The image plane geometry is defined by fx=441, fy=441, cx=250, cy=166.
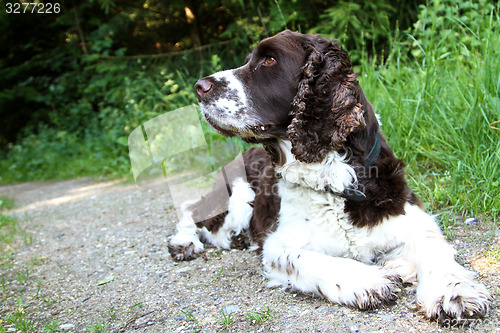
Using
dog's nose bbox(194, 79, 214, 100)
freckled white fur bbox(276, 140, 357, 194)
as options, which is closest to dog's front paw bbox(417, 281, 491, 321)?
freckled white fur bbox(276, 140, 357, 194)

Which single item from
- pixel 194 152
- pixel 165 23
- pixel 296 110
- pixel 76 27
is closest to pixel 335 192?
pixel 296 110

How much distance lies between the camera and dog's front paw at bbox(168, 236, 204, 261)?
3.21 meters

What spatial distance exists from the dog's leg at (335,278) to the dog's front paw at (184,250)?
82cm

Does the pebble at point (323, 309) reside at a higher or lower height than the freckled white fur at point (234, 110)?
lower

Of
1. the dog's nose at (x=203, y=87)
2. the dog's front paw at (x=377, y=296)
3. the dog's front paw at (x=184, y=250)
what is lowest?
the dog's front paw at (x=184, y=250)

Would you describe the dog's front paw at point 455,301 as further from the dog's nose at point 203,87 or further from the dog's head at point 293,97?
the dog's nose at point 203,87

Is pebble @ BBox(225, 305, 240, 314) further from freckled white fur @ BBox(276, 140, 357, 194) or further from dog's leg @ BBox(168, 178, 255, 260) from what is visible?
dog's leg @ BBox(168, 178, 255, 260)

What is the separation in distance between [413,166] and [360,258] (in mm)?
1546

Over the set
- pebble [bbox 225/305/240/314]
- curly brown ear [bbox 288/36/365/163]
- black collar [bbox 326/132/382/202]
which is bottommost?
pebble [bbox 225/305/240/314]

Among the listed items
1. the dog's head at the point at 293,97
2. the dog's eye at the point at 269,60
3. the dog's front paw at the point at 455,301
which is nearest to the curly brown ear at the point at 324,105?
the dog's head at the point at 293,97

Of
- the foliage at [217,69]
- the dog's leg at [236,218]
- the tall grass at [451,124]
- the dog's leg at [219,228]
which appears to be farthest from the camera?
the foliage at [217,69]

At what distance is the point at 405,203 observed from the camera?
8.27 ft

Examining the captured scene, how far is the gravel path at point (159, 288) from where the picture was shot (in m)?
2.10

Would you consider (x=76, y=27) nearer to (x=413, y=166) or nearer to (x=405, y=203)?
(x=413, y=166)
